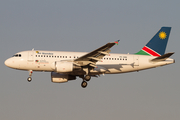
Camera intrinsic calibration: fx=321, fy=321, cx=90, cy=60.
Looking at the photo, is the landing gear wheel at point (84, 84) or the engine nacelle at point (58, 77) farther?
the engine nacelle at point (58, 77)

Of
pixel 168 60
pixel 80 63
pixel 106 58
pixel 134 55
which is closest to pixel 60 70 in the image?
pixel 80 63

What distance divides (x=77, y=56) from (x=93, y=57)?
122 inches

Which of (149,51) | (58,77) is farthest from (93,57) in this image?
(149,51)

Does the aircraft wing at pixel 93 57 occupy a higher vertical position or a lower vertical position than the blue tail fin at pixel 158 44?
lower

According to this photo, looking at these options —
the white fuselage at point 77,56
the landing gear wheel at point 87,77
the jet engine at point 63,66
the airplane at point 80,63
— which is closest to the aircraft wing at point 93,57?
the airplane at point 80,63

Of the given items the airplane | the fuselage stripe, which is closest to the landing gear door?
the airplane

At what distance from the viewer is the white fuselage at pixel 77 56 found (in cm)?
4006

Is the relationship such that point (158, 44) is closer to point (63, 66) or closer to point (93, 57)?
→ point (93, 57)

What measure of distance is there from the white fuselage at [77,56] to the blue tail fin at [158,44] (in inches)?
73.9

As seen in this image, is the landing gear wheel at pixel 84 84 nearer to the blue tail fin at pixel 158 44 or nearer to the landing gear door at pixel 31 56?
the landing gear door at pixel 31 56

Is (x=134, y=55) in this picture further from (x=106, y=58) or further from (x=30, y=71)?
(x=30, y=71)

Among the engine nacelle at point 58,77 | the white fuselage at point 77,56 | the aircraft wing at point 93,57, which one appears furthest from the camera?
the engine nacelle at point 58,77

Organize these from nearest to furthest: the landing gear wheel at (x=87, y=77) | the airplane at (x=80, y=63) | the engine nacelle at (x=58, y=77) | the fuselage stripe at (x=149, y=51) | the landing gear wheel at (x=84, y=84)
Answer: the airplane at (x=80, y=63), the landing gear wheel at (x=87, y=77), the landing gear wheel at (x=84, y=84), the engine nacelle at (x=58, y=77), the fuselage stripe at (x=149, y=51)

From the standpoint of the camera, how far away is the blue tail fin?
1746 inches
